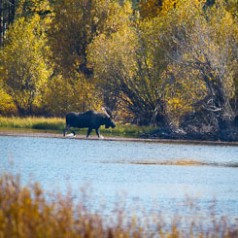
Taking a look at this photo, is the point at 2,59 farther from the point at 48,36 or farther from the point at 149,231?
the point at 149,231

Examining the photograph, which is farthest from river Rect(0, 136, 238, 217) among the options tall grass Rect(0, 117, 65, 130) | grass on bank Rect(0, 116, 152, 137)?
tall grass Rect(0, 117, 65, 130)

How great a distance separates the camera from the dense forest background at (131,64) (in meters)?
51.0

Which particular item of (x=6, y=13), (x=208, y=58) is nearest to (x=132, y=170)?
(x=208, y=58)

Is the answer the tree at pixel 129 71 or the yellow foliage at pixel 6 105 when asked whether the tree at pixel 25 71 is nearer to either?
the yellow foliage at pixel 6 105

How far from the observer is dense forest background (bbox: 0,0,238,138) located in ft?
167

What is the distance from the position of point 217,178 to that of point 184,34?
2374cm

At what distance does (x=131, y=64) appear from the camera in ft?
180

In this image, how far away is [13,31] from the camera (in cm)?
6106

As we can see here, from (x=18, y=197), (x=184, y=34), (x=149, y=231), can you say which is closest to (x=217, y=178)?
(x=149, y=231)

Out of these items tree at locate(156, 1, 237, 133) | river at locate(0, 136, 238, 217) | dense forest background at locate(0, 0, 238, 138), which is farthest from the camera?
dense forest background at locate(0, 0, 238, 138)

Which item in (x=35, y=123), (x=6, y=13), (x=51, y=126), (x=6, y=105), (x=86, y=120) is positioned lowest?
(x=51, y=126)

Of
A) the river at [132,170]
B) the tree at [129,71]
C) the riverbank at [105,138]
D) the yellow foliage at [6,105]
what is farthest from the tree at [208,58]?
the yellow foliage at [6,105]

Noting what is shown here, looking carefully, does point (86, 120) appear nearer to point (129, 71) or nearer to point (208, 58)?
point (129, 71)

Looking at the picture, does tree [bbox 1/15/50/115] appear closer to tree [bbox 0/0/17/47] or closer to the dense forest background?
the dense forest background
